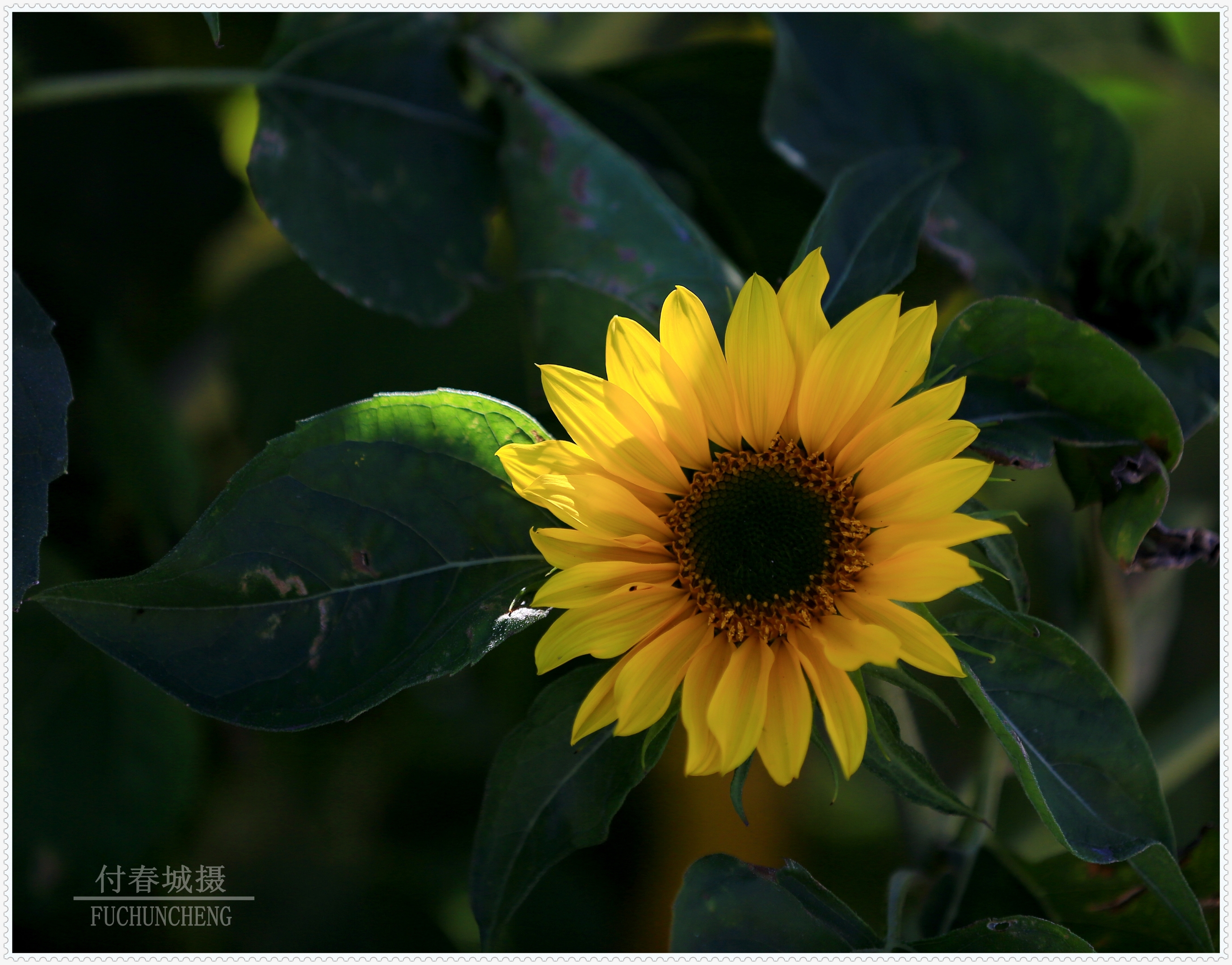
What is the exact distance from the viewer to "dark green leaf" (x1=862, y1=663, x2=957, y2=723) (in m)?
0.39

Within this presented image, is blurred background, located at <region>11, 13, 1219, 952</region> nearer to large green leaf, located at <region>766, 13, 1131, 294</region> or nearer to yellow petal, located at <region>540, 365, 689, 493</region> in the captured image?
large green leaf, located at <region>766, 13, 1131, 294</region>

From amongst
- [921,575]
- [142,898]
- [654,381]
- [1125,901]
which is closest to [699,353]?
[654,381]

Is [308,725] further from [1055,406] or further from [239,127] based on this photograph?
[239,127]

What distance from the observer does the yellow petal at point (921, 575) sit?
345 mm

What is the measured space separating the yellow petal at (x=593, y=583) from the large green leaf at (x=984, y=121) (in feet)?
1.27

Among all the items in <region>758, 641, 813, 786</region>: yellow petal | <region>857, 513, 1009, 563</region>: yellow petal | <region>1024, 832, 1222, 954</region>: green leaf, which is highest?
<region>857, 513, 1009, 563</region>: yellow petal

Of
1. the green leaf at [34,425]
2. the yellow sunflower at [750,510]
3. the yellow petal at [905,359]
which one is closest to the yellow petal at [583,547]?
the yellow sunflower at [750,510]

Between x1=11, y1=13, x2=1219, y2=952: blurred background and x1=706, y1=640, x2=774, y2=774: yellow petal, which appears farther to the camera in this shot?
x1=11, y1=13, x2=1219, y2=952: blurred background

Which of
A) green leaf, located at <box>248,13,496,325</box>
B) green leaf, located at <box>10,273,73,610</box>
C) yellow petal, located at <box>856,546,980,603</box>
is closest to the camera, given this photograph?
yellow petal, located at <box>856,546,980,603</box>

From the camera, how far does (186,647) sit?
414mm

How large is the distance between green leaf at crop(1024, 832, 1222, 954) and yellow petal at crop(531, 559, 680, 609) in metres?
0.30

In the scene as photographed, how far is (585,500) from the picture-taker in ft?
1.28

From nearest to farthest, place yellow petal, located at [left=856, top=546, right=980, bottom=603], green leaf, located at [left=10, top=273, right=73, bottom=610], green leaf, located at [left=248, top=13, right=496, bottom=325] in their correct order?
yellow petal, located at [left=856, top=546, right=980, bottom=603]
green leaf, located at [left=10, top=273, right=73, bottom=610]
green leaf, located at [left=248, top=13, right=496, bottom=325]

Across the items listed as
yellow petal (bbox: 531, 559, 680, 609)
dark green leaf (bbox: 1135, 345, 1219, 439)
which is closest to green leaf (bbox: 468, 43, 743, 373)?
yellow petal (bbox: 531, 559, 680, 609)
